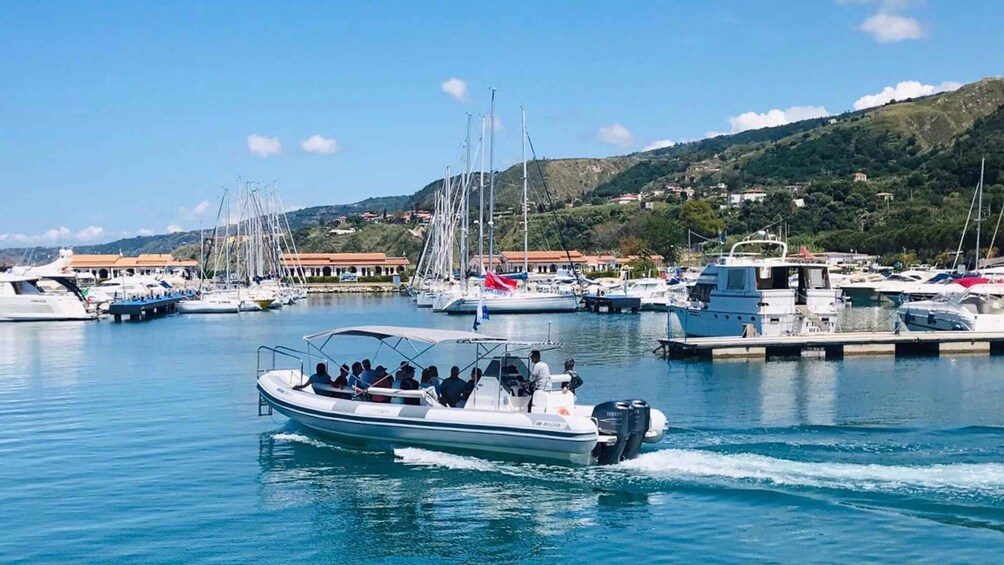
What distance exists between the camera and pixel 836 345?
1615 inches

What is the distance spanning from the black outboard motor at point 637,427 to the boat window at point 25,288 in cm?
6903

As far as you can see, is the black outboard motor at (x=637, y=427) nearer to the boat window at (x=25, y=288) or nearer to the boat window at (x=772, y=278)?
the boat window at (x=772, y=278)

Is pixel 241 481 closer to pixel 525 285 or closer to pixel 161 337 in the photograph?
pixel 161 337

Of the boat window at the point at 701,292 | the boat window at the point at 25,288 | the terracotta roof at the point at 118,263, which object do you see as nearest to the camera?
the boat window at the point at 701,292

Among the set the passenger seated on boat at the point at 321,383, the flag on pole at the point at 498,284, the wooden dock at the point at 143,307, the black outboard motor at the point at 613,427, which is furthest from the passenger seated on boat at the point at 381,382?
the wooden dock at the point at 143,307

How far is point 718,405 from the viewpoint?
95.3ft

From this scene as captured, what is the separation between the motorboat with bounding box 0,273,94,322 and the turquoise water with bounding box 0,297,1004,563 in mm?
46741

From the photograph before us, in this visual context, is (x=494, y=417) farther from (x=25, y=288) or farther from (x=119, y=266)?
(x=119, y=266)

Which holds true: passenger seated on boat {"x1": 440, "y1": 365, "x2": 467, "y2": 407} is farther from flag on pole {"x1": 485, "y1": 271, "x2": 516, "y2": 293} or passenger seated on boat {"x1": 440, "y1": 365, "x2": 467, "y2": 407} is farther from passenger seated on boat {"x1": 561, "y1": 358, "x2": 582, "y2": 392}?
flag on pole {"x1": 485, "y1": 271, "x2": 516, "y2": 293}

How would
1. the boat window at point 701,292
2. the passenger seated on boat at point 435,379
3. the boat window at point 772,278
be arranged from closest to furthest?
the passenger seated on boat at point 435,379, the boat window at point 772,278, the boat window at point 701,292

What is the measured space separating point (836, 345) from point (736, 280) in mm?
5289

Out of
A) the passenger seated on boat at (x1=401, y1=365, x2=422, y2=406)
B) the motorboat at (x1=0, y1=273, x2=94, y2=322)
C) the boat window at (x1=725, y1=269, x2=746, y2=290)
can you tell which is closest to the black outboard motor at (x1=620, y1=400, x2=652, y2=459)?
the passenger seated on boat at (x1=401, y1=365, x2=422, y2=406)

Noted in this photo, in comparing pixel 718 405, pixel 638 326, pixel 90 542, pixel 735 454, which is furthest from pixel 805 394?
pixel 638 326

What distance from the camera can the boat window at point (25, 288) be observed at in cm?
7681
